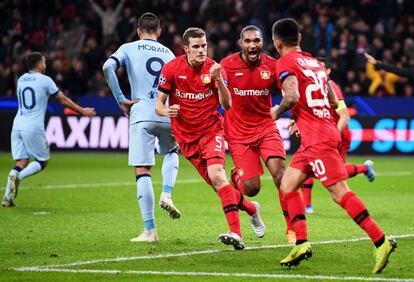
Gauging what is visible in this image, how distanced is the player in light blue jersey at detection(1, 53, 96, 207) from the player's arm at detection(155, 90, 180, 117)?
5370mm

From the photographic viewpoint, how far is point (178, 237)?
1159 centimetres

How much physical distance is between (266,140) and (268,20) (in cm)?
1811

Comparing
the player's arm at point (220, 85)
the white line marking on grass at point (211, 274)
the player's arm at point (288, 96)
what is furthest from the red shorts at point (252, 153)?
the white line marking on grass at point (211, 274)

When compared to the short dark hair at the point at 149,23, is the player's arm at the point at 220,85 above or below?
below

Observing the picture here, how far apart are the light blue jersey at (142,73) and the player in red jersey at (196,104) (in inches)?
26.1

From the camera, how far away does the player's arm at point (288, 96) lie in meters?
8.76

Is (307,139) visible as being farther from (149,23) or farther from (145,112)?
(149,23)

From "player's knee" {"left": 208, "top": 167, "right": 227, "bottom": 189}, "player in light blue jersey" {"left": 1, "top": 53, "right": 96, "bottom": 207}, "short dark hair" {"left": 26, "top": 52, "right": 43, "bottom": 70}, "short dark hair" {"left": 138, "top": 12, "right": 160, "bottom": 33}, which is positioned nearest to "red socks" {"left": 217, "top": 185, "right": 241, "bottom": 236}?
"player's knee" {"left": 208, "top": 167, "right": 227, "bottom": 189}

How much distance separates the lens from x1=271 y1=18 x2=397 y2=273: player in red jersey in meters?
8.78

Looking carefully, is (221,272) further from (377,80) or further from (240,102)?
(377,80)

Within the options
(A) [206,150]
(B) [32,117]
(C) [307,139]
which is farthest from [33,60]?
(C) [307,139]

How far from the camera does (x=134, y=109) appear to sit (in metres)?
11.5

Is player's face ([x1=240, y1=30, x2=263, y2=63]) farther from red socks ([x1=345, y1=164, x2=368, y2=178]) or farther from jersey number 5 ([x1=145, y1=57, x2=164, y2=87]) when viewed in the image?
red socks ([x1=345, y1=164, x2=368, y2=178])

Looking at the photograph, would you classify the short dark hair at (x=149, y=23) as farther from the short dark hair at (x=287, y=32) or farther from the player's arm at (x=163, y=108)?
the short dark hair at (x=287, y=32)
